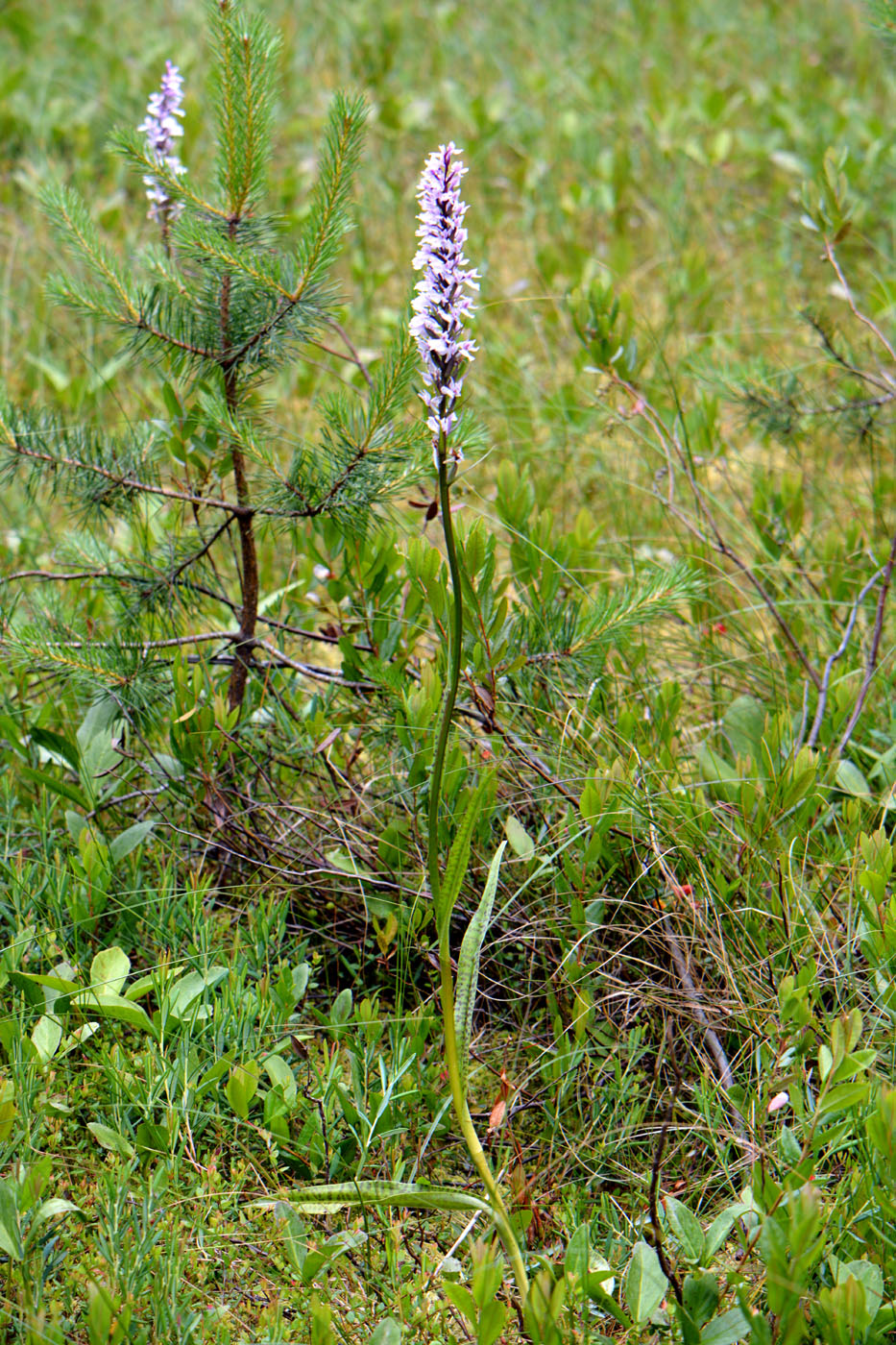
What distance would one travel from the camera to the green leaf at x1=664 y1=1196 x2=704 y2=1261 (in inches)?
58.1

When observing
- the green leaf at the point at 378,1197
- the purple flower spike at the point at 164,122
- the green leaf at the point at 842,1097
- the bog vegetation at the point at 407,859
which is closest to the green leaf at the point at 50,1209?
the bog vegetation at the point at 407,859

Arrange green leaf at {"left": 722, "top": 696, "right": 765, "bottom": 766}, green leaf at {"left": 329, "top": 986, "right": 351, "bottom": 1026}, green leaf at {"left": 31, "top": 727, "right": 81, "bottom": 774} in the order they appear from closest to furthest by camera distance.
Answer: green leaf at {"left": 329, "top": 986, "right": 351, "bottom": 1026}
green leaf at {"left": 31, "top": 727, "right": 81, "bottom": 774}
green leaf at {"left": 722, "top": 696, "right": 765, "bottom": 766}

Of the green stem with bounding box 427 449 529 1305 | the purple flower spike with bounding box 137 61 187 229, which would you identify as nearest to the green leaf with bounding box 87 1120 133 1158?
the green stem with bounding box 427 449 529 1305

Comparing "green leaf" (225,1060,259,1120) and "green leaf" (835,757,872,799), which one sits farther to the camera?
"green leaf" (835,757,872,799)

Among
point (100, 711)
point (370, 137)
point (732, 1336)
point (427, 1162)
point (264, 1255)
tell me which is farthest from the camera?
point (370, 137)

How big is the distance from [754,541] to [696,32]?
5084mm

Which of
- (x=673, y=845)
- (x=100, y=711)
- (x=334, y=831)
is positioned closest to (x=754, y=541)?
(x=673, y=845)

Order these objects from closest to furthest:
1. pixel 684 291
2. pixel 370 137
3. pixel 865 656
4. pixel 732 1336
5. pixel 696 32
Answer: pixel 732 1336
pixel 865 656
pixel 684 291
pixel 370 137
pixel 696 32

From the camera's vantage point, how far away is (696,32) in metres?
6.68

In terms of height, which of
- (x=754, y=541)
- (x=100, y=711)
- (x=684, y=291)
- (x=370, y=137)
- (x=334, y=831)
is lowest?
(x=334, y=831)

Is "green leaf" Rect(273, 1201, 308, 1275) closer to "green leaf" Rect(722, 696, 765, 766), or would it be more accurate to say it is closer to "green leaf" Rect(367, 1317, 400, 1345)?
"green leaf" Rect(367, 1317, 400, 1345)

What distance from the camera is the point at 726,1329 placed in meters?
1.39

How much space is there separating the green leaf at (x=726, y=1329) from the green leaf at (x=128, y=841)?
1.22 meters

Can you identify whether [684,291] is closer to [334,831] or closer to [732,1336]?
[334,831]
